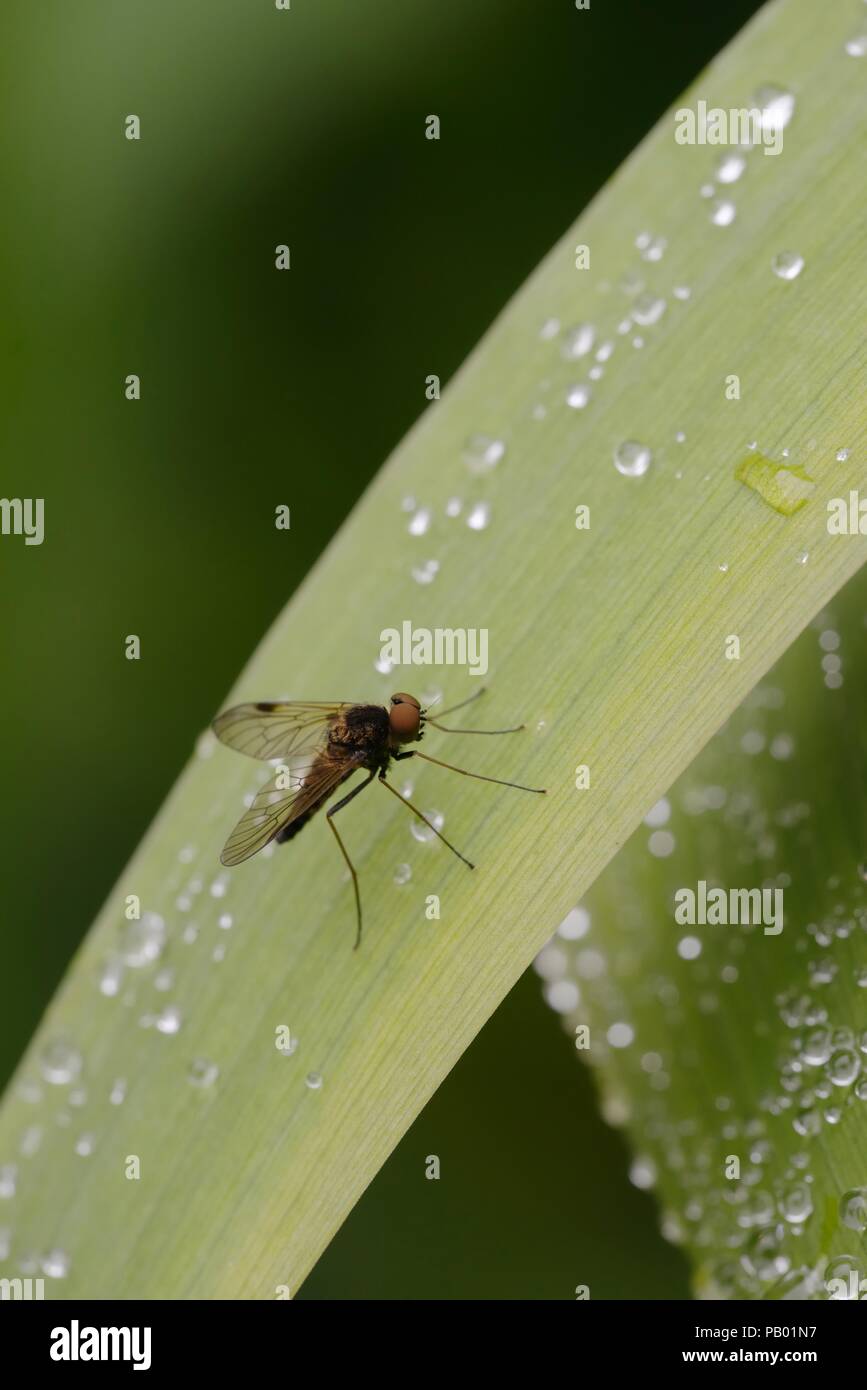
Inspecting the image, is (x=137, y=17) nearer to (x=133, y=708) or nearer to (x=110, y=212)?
(x=110, y=212)

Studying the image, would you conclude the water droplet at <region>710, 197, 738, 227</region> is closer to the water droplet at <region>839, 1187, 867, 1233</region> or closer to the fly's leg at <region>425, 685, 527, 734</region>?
the fly's leg at <region>425, 685, 527, 734</region>

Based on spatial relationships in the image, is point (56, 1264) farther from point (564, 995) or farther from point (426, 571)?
point (426, 571)

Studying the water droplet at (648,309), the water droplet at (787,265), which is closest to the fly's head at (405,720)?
the water droplet at (648,309)

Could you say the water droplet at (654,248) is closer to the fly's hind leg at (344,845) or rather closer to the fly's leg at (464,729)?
the fly's leg at (464,729)

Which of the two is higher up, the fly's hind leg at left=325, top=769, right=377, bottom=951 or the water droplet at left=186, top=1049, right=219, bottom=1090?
the fly's hind leg at left=325, top=769, right=377, bottom=951

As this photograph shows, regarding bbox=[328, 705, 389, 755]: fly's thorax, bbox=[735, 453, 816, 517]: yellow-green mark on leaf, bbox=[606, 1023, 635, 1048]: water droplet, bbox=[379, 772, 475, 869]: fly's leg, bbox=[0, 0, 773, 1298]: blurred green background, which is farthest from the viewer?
bbox=[0, 0, 773, 1298]: blurred green background

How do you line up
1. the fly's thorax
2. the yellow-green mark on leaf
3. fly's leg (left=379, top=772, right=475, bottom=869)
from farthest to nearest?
the fly's thorax
fly's leg (left=379, top=772, right=475, bottom=869)
the yellow-green mark on leaf

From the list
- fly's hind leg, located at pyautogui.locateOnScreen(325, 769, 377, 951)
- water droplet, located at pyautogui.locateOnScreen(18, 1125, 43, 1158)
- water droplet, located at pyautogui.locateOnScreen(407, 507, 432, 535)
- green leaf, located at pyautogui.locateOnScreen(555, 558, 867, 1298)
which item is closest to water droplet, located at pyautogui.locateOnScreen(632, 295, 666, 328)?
water droplet, located at pyautogui.locateOnScreen(407, 507, 432, 535)

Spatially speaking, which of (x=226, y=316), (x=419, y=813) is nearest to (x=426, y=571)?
(x=419, y=813)
